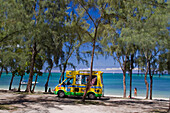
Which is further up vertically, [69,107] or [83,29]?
[83,29]

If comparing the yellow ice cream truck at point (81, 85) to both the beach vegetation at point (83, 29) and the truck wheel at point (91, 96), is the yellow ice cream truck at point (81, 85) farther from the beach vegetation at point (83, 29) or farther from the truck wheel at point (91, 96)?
the beach vegetation at point (83, 29)

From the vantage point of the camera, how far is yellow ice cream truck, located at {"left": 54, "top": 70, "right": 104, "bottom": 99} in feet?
59.3

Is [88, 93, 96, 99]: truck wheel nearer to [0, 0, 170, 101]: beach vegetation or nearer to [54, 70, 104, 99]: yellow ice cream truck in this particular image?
[54, 70, 104, 99]: yellow ice cream truck

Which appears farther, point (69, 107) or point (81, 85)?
point (81, 85)

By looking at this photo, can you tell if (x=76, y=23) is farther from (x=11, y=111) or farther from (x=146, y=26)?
(x=11, y=111)

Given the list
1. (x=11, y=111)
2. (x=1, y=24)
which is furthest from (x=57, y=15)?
(x=11, y=111)

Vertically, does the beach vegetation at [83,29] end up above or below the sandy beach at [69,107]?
above

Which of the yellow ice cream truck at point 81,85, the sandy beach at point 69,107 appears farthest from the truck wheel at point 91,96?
the sandy beach at point 69,107

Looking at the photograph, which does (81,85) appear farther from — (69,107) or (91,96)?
(69,107)

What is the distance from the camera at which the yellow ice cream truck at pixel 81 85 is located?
18.1 metres

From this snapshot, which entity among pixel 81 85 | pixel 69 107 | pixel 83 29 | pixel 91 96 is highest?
pixel 83 29

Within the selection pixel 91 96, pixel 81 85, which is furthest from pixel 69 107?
pixel 81 85

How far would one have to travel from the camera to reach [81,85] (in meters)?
18.5

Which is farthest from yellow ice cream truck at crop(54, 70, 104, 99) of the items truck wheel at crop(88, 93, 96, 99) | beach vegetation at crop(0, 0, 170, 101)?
beach vegetation at crop(0, 0, 170, 101)
